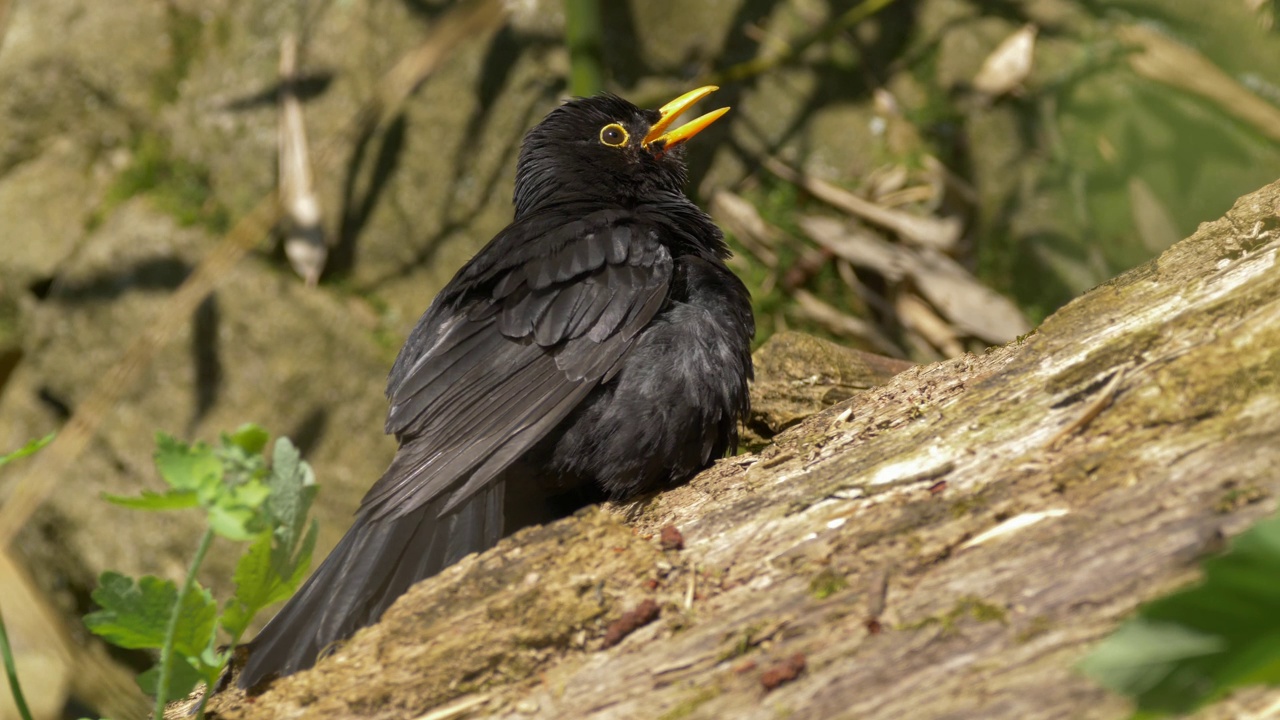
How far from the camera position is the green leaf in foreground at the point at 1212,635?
4.01ft

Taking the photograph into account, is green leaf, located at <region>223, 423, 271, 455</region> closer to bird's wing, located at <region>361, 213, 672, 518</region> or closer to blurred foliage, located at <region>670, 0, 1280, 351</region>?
bird's wing, located at <region>361, 213, 672, 518</region>

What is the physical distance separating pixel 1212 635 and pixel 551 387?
7.31 feet

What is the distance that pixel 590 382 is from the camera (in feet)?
10.8

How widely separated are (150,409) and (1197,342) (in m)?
5.14

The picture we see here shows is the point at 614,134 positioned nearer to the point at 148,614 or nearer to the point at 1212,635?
the point at 148,614

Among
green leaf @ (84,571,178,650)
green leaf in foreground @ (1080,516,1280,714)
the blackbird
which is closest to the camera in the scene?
green leaf in foreground @ (1080,516,1280,714)

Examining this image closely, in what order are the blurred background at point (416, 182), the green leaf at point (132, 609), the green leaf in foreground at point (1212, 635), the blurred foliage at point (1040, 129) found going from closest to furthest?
the green leaf in foreground at point (1212, 635)
the green leaf at point (132, 609)
the blurred foliage at point (1040, 129)
the blurred background at point (416, 182)

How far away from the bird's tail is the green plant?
183 millimetres

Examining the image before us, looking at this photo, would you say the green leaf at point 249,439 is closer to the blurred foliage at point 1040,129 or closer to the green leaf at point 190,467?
the green leaf at point 190,467

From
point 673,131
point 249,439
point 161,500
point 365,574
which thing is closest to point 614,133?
point 673,131

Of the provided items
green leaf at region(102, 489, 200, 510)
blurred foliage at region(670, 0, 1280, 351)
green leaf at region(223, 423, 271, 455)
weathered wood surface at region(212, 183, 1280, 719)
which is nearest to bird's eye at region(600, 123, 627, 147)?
blurred foliage at region(670, 0, 1280, 351)

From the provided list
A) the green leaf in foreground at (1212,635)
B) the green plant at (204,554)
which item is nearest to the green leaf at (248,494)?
the green plant at (204,554)

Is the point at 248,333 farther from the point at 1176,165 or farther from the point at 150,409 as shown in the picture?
the point at 1176,165

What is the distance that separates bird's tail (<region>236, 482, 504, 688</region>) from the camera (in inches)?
96.4
